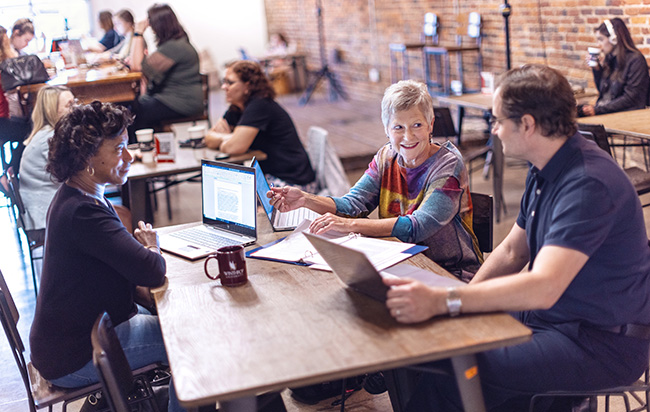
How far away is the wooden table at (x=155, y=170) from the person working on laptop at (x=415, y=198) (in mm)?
1500

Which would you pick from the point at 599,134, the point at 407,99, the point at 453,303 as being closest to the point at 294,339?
the point at 453,303

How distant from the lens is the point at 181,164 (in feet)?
12.6

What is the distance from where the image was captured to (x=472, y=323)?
4.97ft

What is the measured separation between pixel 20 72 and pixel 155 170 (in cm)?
208

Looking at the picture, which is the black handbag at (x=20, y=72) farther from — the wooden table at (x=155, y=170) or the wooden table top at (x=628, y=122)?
the wooden table top at (x=628, y=122)

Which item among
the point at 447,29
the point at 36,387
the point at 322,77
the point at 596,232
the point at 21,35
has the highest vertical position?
the point at 21,35

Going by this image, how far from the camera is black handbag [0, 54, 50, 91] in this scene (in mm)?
5070

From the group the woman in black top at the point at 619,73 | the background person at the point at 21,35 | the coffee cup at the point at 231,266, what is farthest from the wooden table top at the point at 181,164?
the background person at the point at 21,35

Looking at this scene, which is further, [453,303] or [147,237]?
[147,237]

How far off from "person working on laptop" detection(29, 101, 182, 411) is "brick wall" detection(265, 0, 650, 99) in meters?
4.36

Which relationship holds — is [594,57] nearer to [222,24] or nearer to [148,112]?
[148,112]

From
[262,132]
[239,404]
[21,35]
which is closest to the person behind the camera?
[239,404]

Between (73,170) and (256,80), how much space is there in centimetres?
210

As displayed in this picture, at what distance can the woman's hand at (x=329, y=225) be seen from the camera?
2178mm
